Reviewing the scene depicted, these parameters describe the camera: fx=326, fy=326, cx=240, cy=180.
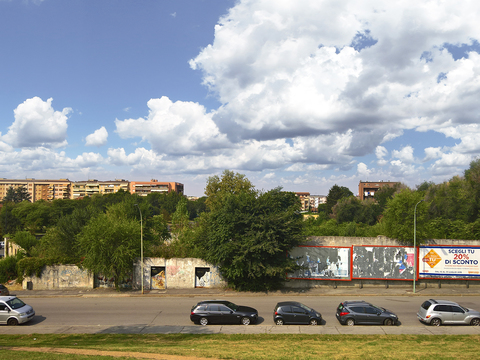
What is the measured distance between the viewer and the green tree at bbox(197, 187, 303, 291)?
1012 inches

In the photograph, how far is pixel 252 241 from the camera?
25.7 meters

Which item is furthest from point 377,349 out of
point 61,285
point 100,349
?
point 61,285

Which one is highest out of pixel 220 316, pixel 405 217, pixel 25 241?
pixel 405 217

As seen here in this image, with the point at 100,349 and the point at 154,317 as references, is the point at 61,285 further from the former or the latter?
the point at 100,349

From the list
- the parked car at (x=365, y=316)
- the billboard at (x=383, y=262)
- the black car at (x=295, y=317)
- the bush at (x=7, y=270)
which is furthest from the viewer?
the bush at (x=7, y=270)

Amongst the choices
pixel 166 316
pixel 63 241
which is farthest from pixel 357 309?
pixel 63 241

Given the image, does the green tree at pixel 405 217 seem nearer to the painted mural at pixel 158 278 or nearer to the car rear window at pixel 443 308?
the car rear window at pixel 443 308

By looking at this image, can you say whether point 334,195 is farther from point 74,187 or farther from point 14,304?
point 74,187

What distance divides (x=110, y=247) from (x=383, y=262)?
23.4 m

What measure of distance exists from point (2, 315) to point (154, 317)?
8.60m

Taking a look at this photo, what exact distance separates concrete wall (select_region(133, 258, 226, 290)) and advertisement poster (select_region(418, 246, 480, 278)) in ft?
57.7

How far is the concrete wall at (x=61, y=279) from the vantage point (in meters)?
29.3

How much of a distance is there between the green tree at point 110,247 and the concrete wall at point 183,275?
208cm

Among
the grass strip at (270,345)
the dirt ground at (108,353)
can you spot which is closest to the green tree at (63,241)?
the grass strip at (270,345)
